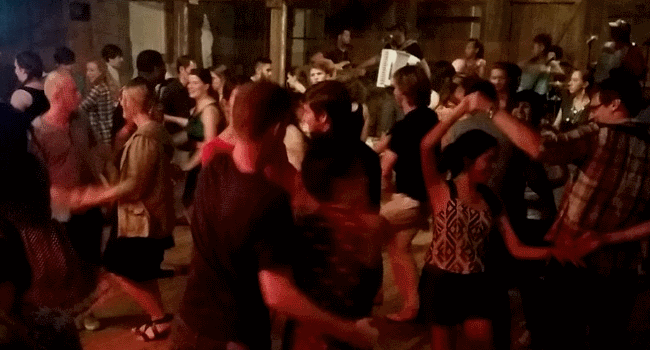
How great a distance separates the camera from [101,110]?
20.8 feet

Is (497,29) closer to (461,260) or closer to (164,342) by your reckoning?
(164,342)

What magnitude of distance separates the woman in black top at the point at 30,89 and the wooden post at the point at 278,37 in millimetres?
5890

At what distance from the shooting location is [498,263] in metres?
4.36

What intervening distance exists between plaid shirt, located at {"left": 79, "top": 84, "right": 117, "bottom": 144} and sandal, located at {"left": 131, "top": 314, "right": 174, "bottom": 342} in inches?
69.8

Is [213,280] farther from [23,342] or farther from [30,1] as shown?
[30,1]

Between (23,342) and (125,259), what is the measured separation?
90.4 inches

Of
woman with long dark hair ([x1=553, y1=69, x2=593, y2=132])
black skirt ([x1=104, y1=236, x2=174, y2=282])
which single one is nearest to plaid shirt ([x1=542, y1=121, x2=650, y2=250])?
black skirt ([x1=104, y1=236, x2=174, y2=282])

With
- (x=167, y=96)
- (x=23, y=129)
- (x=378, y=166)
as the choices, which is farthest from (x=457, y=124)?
(x=167, y=96)

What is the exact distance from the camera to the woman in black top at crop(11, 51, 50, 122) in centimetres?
561

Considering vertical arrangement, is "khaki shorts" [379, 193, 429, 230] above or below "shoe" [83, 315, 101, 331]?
above

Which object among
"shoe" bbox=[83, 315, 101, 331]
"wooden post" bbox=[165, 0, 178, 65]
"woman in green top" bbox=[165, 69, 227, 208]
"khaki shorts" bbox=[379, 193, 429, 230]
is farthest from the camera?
"wooden post" bbox=[165, 0, 178, 65]

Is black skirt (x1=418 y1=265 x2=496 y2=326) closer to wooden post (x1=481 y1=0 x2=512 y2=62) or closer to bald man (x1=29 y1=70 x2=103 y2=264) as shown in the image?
bald man (x1=29 y1=70 x2=103 y2=264)

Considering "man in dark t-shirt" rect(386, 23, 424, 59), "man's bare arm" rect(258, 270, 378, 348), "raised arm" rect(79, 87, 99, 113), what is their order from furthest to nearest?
1. "man in dark t-shirt" rect(386, 23, 424, 59)
2. "raised arm" rect(79, 87, 99, 113)
3. "man's bare arm" rect(258, 270, 378, 348)

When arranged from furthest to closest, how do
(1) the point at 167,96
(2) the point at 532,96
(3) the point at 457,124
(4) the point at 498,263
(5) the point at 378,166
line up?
(1) the point at 167,96
(2) the point at 532,96
(3) the point at 457,124
(4) the point at 498,263
(5) the point at 378,166
